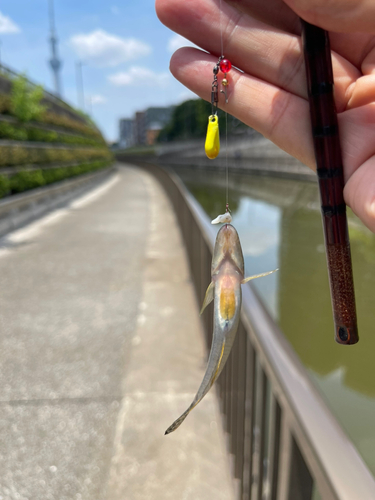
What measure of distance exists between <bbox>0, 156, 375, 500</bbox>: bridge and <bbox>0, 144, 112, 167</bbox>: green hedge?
324 inches

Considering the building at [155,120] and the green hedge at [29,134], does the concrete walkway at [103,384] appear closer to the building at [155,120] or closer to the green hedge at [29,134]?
the green hedge at [29,134]

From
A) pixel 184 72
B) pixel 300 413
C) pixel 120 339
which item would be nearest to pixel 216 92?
pixel 184 72

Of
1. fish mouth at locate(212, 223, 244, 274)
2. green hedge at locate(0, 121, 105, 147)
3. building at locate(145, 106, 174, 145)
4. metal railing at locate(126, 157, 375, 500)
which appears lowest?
metal railing at locate(126, 157, 375, 500)

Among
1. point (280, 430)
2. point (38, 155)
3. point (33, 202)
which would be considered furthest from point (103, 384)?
point (38, 155)

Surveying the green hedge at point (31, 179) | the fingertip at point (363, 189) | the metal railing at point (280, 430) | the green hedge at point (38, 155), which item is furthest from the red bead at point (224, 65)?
the green hedge at point (38, 155)

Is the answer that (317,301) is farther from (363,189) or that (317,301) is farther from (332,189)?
(332,189)

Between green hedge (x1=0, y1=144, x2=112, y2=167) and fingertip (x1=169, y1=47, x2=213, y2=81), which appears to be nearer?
fingertip (x1=169, y1=47, x2=213, y2=81)

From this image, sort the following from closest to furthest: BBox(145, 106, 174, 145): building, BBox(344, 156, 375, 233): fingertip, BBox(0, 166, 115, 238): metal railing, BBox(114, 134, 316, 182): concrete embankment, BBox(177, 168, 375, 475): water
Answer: BBox(344, 156, 375, 233): fingertip, BBox(177, 168, 375, 475): water, BBox(0, 166, 115, 238): metal railing, BBox(114, 134, 316, 182): concrete embankment, BBox(145, 106, 174, 145): building

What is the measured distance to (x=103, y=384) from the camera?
16.5 ft

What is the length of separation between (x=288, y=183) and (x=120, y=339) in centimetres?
2274

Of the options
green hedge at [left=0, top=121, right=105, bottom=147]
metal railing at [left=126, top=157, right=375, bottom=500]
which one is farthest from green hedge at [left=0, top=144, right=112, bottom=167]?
metal railing at [left=126, top=157, right=375, bottom=500]

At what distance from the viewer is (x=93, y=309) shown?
7125mm

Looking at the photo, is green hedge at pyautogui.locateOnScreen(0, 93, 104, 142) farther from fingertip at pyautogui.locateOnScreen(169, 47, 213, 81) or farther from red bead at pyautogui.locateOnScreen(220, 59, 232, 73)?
red bead at pyautogui.locateOnScreen(220, 59, 232, 73)

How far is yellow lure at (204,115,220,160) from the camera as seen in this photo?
734 mm
